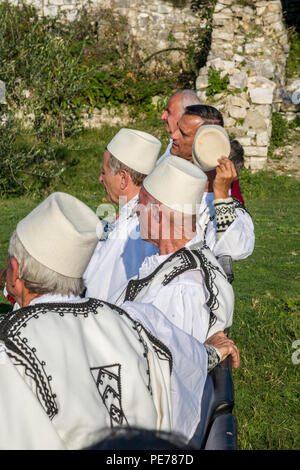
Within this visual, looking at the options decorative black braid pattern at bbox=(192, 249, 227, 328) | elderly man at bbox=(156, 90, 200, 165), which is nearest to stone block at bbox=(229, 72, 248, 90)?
elderly man at bbox=(156, 90, 200, 165)

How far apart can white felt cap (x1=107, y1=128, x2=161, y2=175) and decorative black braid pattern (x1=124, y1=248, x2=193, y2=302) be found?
1177 mm

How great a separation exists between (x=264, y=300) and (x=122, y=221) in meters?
2.63

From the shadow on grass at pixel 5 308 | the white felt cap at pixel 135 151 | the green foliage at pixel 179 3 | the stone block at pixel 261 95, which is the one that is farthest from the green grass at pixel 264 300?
the green foliage at pixel 179 3

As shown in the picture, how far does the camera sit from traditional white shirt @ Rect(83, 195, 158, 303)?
4.16 meters

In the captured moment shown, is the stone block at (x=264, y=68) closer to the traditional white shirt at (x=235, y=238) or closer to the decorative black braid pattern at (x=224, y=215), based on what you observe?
the traditional white shirt at (x=235, y=238)

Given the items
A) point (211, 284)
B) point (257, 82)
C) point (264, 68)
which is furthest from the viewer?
point (264, 68)

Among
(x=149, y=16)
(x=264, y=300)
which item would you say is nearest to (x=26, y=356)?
(x=264, y=300)

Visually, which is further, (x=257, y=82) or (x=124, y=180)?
(x=257, y=82)

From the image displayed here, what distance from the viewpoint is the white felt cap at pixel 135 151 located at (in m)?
4.14

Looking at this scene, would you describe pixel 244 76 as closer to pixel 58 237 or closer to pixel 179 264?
pixel 179 264

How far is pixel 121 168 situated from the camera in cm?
412
